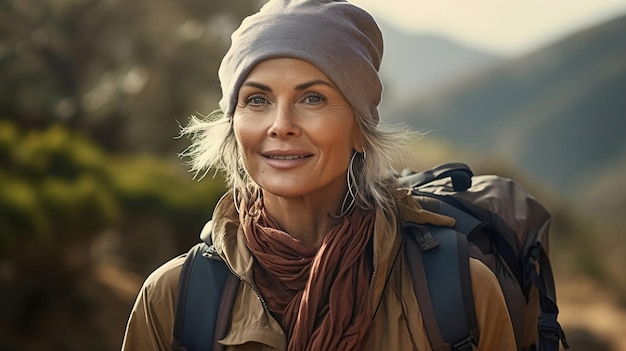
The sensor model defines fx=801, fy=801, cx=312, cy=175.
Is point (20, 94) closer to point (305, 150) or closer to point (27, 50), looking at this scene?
point (27, 50)

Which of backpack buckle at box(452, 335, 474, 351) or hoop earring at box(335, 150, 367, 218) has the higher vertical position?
hoop earring at box(335, 150, 367, 218)

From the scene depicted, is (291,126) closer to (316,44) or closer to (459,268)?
(316,44)

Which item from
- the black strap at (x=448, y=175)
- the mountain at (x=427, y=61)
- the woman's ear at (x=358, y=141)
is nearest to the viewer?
the woman's ear at (x=358, y=141)

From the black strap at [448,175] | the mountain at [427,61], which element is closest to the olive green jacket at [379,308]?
the black strap at [448,175]

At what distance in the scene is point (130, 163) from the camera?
998 cm

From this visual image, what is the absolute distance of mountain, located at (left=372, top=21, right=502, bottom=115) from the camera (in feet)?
81.5

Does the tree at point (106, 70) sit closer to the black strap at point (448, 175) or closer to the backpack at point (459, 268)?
the black strap at point (448, 175)

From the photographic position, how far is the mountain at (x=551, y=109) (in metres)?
20.7

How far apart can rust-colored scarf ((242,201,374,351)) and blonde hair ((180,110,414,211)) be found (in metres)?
0.07

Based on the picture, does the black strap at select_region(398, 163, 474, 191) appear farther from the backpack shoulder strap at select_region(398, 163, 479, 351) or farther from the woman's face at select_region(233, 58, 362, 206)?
the woman's face at select_region(233, 58, 362, 206)

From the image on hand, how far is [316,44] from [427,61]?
87.7 feet

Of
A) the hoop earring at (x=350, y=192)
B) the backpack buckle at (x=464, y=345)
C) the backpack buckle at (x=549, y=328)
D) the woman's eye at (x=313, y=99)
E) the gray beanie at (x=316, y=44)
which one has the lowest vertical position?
the backpack buckle at (x=549, y=328)

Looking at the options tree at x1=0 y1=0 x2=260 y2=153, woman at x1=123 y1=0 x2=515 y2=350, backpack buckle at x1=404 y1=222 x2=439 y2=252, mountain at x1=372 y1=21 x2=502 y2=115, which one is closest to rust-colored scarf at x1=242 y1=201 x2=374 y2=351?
woman at x1=123 y1=0 x2=515 y2=350

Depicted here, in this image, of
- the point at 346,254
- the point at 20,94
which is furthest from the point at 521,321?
the point at 20,94
